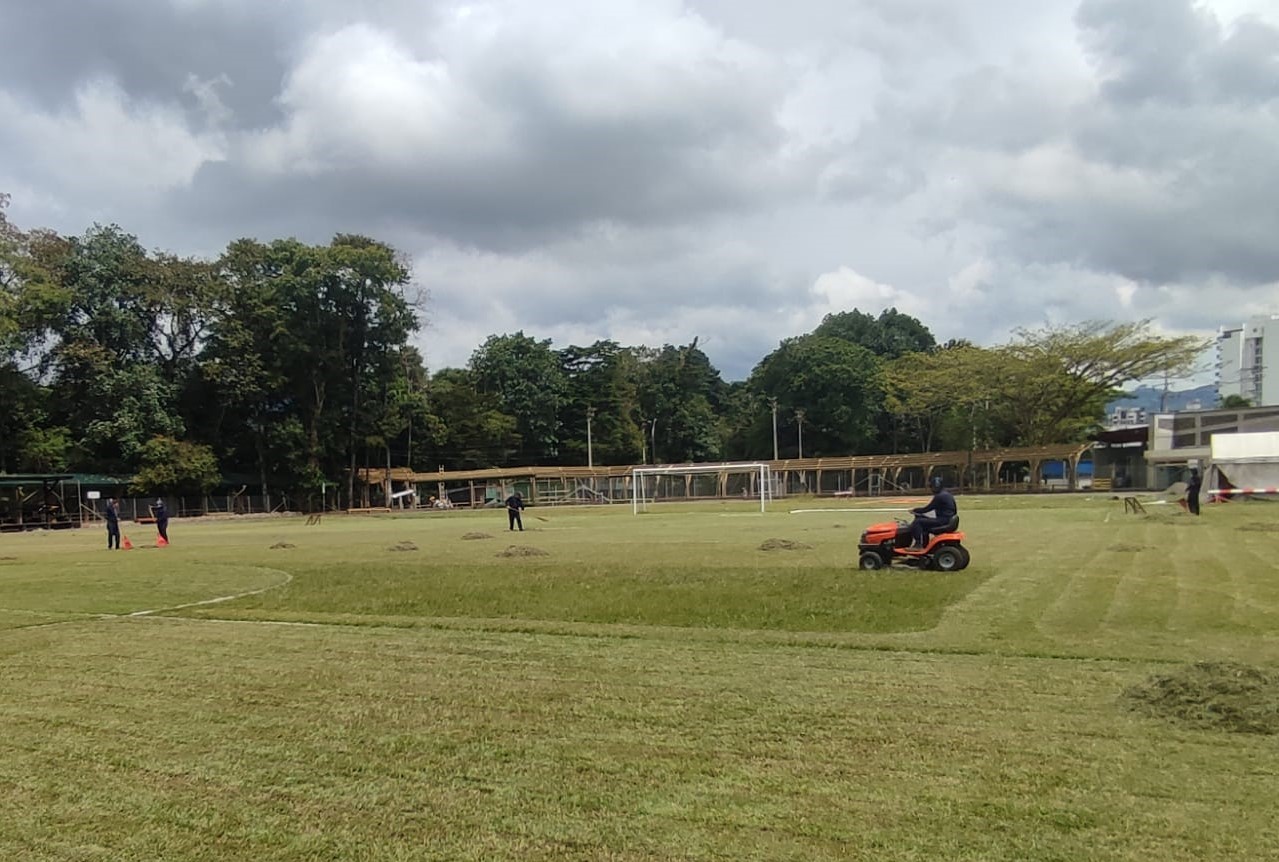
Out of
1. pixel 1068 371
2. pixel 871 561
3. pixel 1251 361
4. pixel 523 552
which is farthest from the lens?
pixel 1251 361

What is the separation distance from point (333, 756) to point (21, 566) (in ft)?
68.5

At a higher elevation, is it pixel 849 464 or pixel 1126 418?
pixel 1126 418

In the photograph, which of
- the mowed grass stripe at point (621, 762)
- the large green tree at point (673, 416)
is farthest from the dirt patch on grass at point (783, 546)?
the large green tree at point (673, 416)

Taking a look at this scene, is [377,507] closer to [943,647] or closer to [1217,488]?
[1217,488]

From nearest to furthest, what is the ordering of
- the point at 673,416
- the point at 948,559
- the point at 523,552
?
the point at 948,559
the point at 523,552
the point at 673,416

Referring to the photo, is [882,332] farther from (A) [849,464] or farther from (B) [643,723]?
(B) [643,723]

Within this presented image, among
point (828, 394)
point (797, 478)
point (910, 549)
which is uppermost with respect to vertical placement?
point (828, 394)

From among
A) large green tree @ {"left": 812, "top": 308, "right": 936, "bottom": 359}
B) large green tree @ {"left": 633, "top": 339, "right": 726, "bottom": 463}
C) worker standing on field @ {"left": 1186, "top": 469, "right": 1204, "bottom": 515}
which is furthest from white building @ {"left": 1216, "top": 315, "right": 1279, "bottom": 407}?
worker standing on field @ {"left": 1186, "top": 469, "right": 1204, "bottom": 515}

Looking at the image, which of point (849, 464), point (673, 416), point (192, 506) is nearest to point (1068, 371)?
point (849, 464)

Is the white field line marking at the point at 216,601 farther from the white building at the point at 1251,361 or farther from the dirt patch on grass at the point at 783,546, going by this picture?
the white building at the point at 1251,361

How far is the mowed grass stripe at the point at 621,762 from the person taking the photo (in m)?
4.52

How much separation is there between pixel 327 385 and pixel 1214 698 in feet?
241

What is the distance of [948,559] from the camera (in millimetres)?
15016

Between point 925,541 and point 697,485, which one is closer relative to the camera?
point 925,541
